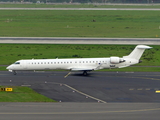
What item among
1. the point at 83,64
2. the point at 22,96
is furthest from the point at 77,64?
the point at 22,96

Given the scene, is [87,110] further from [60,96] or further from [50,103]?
[60,96]

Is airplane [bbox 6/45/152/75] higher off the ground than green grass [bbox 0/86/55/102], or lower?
higher

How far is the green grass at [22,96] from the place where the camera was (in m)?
38.5

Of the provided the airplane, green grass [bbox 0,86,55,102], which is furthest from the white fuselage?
green grass [bbox 0,86,55,102]

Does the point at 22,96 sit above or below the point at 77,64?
below

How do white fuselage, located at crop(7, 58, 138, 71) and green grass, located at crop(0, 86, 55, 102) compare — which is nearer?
green grass, located at crop(0, 86, 55, 102)

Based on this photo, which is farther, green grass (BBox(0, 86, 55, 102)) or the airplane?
the airplane

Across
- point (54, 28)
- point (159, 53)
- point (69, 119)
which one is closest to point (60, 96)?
point (69, 119)

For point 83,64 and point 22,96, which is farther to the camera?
point 83,64

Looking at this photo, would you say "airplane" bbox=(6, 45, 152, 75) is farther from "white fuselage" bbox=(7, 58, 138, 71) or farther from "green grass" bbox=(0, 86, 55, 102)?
"green grass" bbox=(0, 86, 55, 102)

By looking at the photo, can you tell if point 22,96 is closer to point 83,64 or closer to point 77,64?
point 77,64

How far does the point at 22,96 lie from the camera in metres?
40.3

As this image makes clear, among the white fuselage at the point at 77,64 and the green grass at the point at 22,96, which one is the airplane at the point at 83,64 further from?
the green grass at the point at 22,96

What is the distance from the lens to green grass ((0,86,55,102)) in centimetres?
3849
